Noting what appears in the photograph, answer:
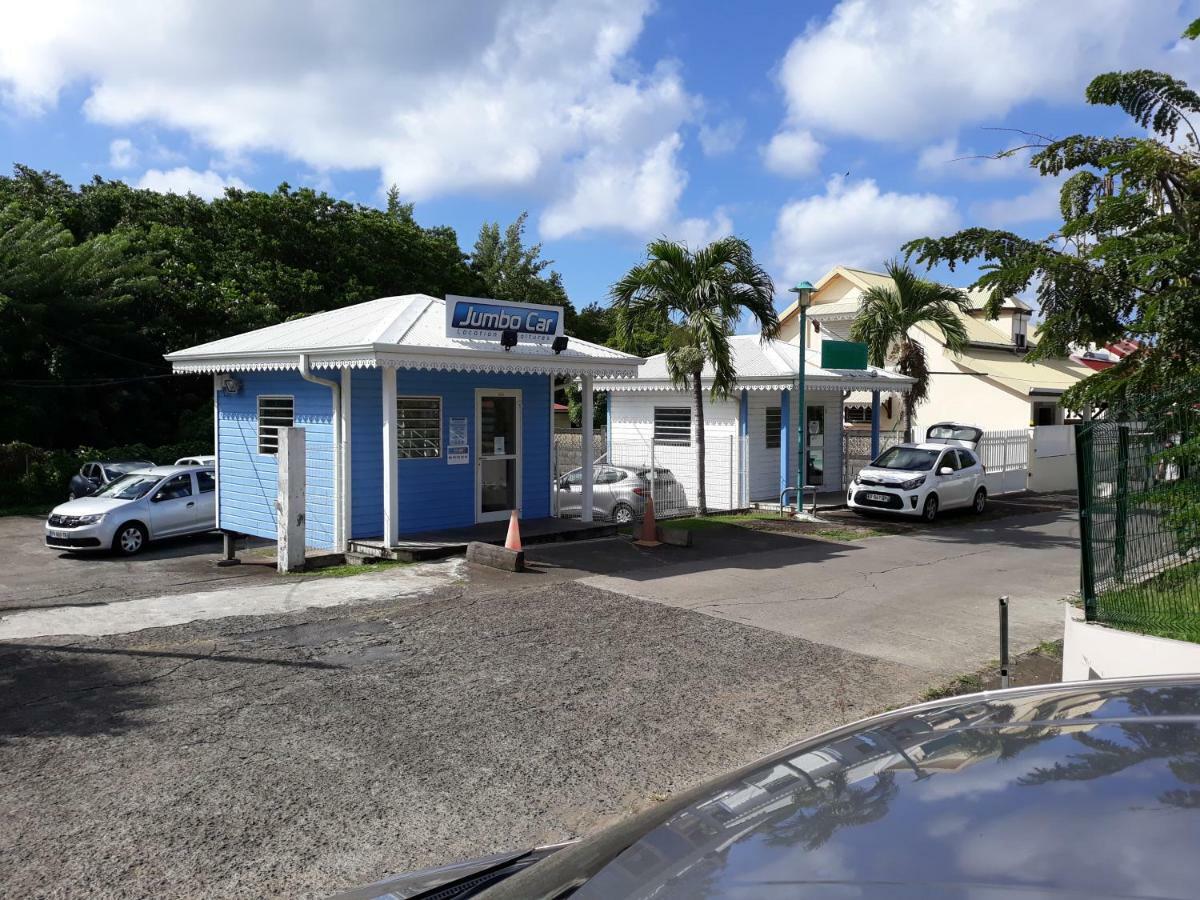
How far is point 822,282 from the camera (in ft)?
125

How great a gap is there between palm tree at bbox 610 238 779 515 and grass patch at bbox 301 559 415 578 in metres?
7.34

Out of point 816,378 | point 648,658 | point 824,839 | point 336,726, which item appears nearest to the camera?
point 824,839

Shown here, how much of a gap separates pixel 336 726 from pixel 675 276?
43.1 ft

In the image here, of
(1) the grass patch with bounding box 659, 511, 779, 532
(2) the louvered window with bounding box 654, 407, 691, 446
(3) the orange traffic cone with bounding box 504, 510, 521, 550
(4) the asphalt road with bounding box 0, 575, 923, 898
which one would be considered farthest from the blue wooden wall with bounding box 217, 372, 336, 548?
(2) the louvered window with bounding box 654, 407, 691, 446

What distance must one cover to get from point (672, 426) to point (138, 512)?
38.5ft

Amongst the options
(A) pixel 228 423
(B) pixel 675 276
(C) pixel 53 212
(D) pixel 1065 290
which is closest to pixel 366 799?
(D) pixel 1065 290

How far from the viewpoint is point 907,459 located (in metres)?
20.3

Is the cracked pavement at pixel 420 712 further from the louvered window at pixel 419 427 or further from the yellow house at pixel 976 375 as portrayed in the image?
the yellow house at pixel 976 375

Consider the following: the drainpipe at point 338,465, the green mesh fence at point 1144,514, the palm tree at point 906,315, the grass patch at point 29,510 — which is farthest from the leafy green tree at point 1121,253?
the grass patch at point 29,510

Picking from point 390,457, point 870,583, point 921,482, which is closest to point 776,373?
point 921,482

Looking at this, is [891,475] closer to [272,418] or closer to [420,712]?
[272,418]

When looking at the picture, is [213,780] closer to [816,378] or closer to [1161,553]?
[1161,553]

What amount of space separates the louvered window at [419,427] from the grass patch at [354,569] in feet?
6.06

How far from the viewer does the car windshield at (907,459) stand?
1991 centimetres
